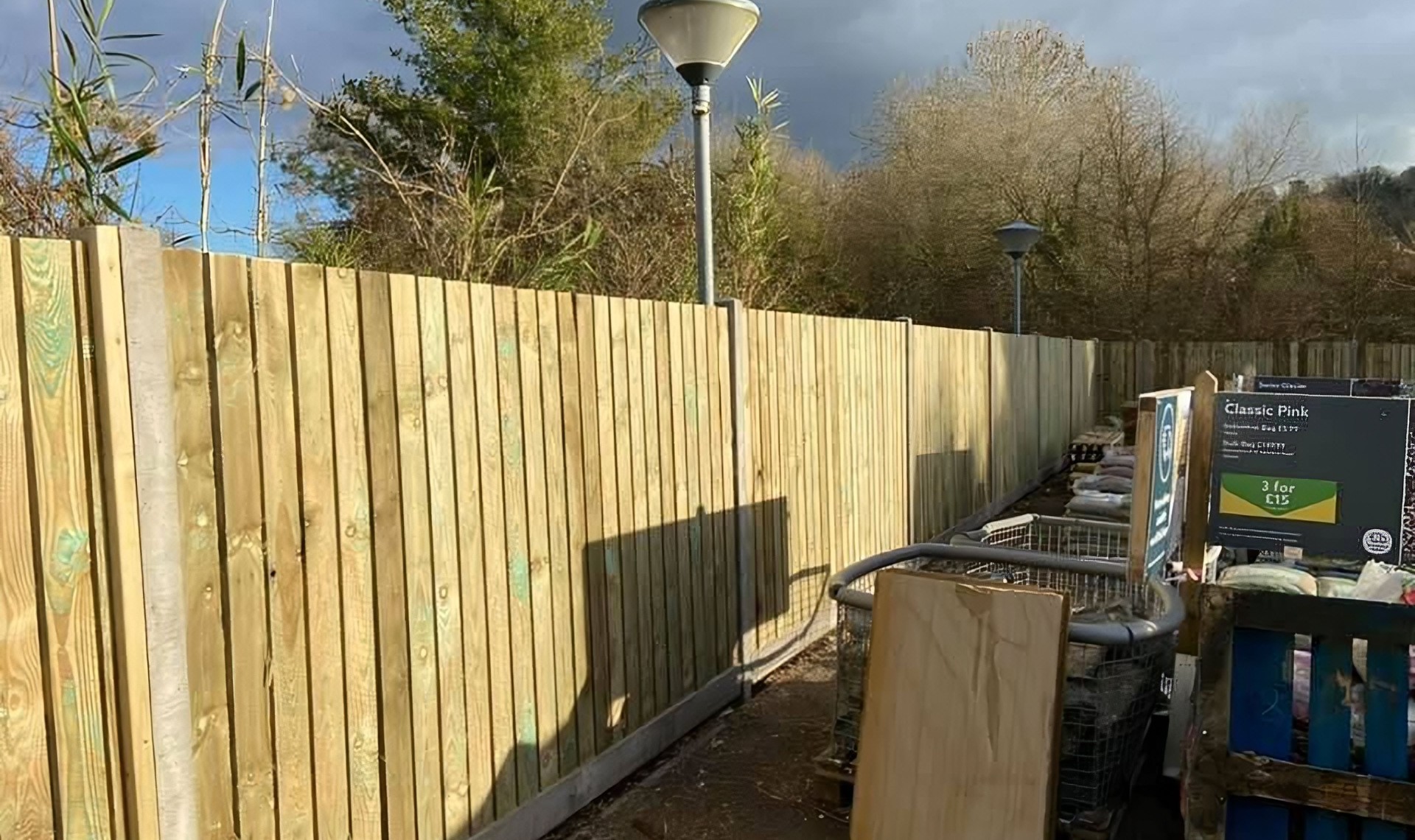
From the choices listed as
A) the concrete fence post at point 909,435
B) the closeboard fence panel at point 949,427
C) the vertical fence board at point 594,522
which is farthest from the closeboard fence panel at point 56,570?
the closeboard fence panel at point 949,427

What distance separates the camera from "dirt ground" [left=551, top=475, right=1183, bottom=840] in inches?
131

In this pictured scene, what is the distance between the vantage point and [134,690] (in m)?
1.93

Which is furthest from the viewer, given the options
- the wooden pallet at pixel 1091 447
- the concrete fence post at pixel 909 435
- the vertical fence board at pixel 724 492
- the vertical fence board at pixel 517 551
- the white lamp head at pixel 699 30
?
the wooden pallet at pixel 1091 447

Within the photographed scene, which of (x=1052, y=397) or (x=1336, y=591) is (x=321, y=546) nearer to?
(x=1336, y=591)

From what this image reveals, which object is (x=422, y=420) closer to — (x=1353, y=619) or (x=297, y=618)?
(x=297, y=618)

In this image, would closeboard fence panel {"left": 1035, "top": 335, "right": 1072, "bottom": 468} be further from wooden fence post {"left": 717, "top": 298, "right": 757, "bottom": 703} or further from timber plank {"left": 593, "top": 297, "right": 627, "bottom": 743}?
timber plank {"left": 593, "top": 297, "right": 627, "bottom": 743}

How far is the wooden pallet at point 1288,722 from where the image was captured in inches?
94.6

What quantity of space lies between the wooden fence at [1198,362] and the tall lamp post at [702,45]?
13.3 m

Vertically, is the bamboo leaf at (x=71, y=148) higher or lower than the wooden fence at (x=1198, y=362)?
higher

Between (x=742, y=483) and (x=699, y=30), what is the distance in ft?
6.68

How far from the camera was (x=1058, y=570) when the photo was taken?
402 cm

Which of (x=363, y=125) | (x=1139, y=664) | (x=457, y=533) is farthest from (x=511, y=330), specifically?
(x=363, y=125)

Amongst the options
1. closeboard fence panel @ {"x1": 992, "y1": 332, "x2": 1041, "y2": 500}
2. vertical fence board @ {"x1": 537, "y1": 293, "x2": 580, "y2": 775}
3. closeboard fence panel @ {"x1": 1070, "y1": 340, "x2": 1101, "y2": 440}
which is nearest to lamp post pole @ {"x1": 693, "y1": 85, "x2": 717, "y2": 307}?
vertical fence board @ {"x1": 537, "y1": 293, "x2": 580, "y2": 775}

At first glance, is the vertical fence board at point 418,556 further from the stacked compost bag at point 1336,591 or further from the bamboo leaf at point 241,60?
the stacked compost bag at point 1336,591
